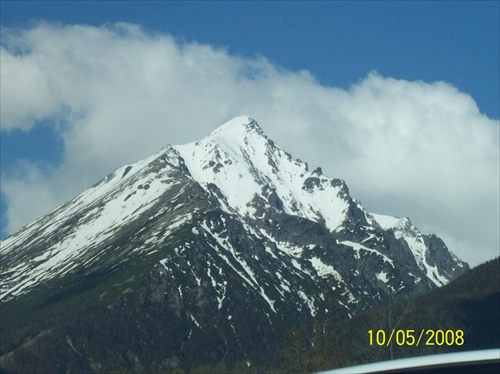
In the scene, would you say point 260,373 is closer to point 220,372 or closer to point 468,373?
point 220,372

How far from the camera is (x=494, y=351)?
11.1 meters

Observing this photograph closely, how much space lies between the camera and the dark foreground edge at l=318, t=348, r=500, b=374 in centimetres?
1086

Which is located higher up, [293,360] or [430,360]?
[293,360]

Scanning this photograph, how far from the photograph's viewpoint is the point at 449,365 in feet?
35.7

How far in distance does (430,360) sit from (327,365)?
132ft

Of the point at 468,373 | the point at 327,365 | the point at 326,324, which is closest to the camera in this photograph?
the point at 468,373

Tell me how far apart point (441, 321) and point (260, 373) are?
45742 millimetres

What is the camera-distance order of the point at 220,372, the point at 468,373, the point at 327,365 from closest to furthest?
the point at 468,373 → the point at 327,365 → the point at 220,372

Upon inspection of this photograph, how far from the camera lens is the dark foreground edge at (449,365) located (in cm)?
1086

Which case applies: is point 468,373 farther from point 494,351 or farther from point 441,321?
point 441,321

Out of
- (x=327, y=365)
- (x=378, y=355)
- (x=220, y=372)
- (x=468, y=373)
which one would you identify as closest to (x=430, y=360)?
(x=468, y=373)

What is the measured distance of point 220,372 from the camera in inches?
5640

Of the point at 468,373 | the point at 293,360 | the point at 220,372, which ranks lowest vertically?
the point at 468,373

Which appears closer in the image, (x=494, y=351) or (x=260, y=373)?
(x=494, y=351)
